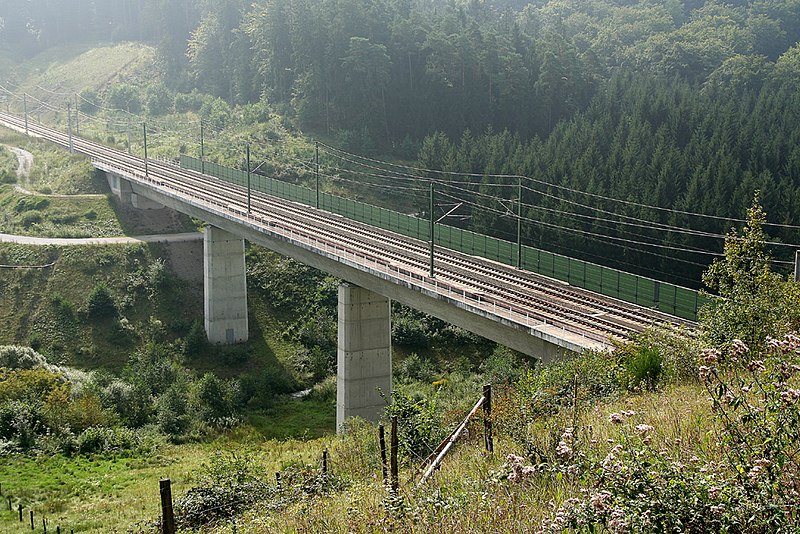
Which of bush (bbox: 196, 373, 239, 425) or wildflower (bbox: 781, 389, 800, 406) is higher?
wildflower (bbox: 781, 389, 800, 406)

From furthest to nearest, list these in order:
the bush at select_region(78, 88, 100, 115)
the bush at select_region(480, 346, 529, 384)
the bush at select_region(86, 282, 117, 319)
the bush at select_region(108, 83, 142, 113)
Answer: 1. the bush at select_region(78, 88, 100, 115)
2. the bush at select_region(108, 83, 142, 113)
3. the bush at select_region(86, 282, 117, 319)
4. the bush at select_region(480, 346, 529, 384)

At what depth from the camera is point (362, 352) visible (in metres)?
48.9

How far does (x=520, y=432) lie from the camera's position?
48.2 ft

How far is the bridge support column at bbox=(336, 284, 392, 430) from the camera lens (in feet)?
159

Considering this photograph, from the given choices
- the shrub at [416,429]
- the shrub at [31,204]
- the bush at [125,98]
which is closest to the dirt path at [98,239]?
the shrub at [31,204]

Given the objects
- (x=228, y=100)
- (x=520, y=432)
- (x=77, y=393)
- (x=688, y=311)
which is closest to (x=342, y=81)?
(x=228, y=100)

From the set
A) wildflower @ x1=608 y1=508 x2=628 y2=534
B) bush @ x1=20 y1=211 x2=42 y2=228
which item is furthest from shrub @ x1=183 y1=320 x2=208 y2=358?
wildflower @ x1=608 y1=508 x2=628 y2=534

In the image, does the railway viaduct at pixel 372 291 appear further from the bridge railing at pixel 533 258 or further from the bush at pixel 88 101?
the bush at pixel 88 101

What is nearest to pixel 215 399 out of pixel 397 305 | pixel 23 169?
pixel 397 305

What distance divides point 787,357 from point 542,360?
25.7 m

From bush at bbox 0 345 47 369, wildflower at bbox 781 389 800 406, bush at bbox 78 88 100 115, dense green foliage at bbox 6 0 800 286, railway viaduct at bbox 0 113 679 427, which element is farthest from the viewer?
bush at bbox 78 88 100 115

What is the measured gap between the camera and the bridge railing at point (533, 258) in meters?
42.1

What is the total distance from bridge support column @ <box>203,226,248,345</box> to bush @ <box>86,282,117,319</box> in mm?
7429

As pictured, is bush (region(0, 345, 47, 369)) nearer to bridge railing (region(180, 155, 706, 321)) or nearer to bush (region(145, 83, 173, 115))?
bridge railing (region(180, 155, 706, 321))
